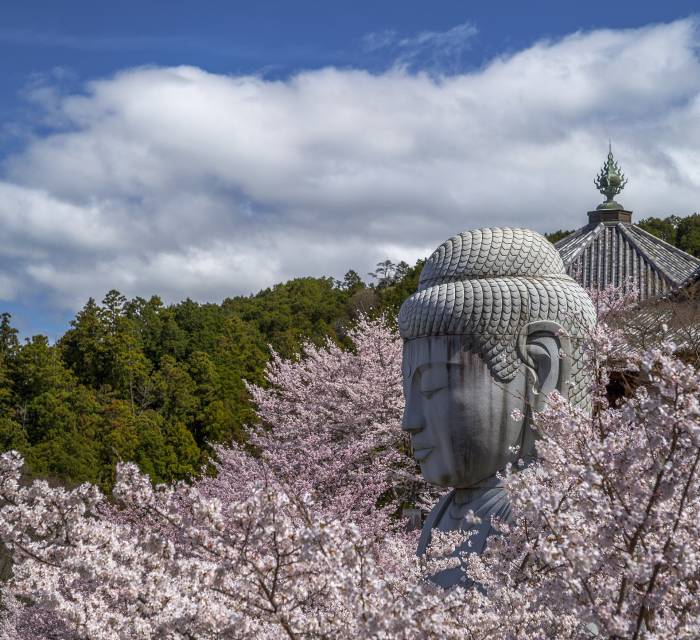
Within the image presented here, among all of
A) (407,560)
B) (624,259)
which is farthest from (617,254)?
(407,560)

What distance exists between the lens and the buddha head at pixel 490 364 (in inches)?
208

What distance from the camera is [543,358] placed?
530cm

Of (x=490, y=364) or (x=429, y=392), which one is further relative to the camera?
(x=429, y=392)

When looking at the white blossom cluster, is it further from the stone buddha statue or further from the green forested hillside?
the green forested hillside

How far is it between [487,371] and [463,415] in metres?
0.29

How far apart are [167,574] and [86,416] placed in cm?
2736

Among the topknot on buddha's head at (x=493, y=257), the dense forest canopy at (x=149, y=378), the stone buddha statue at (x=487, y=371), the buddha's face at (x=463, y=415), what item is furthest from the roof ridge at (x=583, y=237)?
the buddha's face at (x=463, y=415)

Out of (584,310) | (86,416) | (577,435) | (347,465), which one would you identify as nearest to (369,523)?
(347,465)

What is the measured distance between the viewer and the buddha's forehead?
17.5 feet

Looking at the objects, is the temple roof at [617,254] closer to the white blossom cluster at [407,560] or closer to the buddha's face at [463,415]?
the buddha's face at [463,415]

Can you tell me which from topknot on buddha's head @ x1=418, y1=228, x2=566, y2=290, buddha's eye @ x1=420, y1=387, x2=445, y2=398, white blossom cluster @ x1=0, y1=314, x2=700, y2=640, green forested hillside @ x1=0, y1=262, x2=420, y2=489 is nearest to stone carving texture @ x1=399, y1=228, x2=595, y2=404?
topknot on buddha's head @ x1=418, y1=228, x2=566, y2=290

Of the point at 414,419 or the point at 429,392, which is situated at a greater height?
the point at 429,392

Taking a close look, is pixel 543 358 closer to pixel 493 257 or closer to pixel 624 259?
pixel 493 257

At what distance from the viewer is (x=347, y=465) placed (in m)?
13.9
